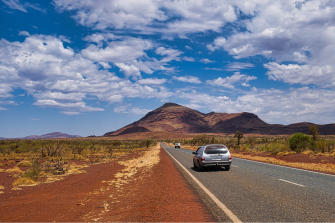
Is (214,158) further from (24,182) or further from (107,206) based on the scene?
(24,182)

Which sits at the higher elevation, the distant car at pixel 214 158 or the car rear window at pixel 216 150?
the car rear window at pixel 216 150

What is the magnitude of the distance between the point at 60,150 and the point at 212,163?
1966 cm

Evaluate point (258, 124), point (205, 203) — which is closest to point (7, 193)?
point (205, 203)

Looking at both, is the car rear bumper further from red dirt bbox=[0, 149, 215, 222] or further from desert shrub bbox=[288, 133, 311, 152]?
desert shrub bbox=[288, 133, 311, 152]

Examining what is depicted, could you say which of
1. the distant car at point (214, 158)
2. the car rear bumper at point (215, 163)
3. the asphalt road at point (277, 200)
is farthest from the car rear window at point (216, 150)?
the asphalt road at point (277, 200)

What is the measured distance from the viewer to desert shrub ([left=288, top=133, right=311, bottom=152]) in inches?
1102

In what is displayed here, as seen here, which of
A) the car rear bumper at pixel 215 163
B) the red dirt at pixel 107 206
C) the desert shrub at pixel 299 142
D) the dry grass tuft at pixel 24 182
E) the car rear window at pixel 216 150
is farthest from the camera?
the desert shrub at pixel 299 142

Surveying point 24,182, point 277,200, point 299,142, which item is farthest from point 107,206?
point 299,142

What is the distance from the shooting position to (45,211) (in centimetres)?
632

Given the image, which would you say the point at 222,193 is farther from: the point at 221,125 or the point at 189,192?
the point at 221,125

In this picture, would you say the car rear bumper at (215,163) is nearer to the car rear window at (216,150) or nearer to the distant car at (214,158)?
the distant car at (214,158)

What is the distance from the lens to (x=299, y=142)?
1122 inches

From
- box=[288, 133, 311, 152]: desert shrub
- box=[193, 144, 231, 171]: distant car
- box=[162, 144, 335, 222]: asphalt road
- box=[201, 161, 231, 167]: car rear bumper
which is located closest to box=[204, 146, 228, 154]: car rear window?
box=[193, 144, 231, 171]: distant car

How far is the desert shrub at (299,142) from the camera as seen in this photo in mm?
28000
